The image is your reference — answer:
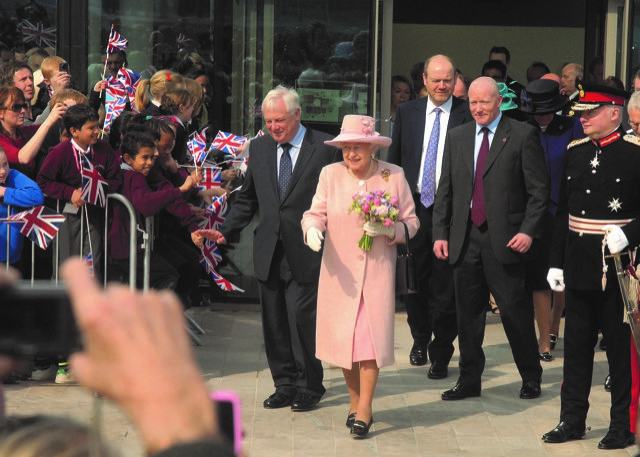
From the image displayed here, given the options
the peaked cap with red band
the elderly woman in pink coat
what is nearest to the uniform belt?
the peaked cap with red band

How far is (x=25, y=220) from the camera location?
24.2ft

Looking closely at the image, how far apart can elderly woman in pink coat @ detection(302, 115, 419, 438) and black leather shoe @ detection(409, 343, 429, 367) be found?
1793mm

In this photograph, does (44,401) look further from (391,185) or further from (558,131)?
(558,131)

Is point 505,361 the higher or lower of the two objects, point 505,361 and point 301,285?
the lower

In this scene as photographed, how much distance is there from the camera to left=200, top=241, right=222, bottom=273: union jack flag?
8.97 metres

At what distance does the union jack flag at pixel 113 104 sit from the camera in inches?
344

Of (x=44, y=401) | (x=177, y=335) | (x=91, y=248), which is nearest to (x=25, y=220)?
(x=91, y=248)

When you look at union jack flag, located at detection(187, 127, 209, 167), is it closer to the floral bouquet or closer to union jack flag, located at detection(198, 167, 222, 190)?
union jack flag, located at detection(198, 167, 222, 190)

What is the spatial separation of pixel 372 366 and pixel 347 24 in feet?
14.2

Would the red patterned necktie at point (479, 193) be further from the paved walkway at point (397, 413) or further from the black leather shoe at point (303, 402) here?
the black leather shoe at point (303, 402)

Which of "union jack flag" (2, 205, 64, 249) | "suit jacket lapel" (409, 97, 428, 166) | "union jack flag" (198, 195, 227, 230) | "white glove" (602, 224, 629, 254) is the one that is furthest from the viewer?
"union jack flag" (198, 195, 227, 230)

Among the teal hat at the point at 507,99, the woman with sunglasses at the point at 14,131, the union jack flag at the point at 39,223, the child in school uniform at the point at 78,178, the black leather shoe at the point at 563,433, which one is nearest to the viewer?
the black leather shoe at the point at 563,433

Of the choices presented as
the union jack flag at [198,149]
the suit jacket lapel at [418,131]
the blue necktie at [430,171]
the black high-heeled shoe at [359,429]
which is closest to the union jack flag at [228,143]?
the union jack flag at [198,149]

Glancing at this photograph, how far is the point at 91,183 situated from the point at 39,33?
416 cm
